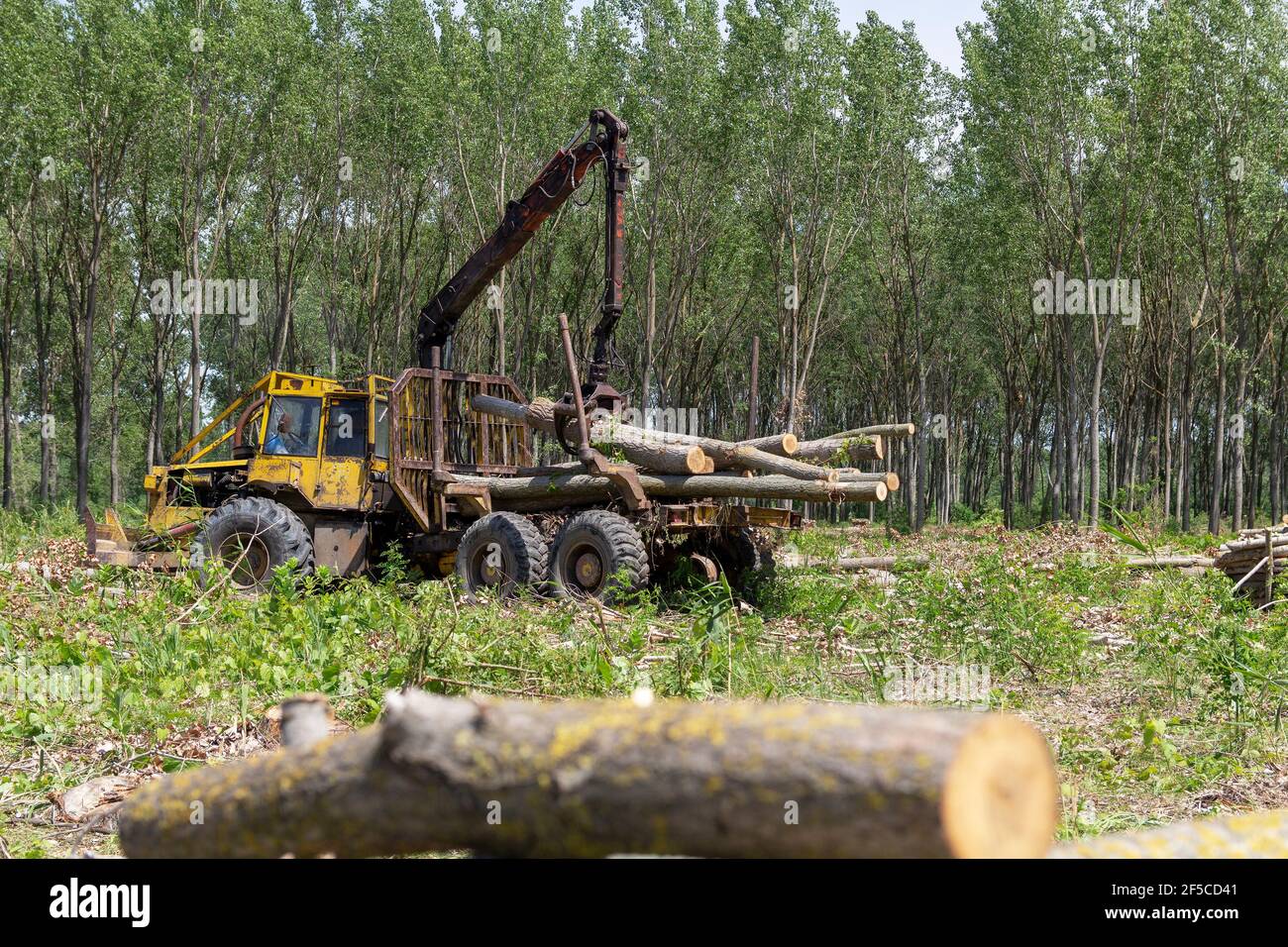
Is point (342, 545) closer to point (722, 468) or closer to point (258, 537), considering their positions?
point (258, 537)

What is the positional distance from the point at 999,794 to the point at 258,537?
12014 millimetres

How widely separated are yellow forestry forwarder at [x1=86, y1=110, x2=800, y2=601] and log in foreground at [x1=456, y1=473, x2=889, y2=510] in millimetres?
88

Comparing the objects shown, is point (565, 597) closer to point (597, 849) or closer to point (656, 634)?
point (656, 634)

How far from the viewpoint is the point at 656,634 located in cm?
859

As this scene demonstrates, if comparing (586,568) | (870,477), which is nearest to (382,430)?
(586,568)

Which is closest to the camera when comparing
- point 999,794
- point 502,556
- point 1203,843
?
point 999,794

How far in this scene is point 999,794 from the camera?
190cm

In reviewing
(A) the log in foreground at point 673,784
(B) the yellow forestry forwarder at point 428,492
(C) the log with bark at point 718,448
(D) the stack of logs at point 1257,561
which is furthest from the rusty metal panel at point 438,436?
(A) the log in foreground at point 673,784

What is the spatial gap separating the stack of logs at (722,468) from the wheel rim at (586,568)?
0.79 m

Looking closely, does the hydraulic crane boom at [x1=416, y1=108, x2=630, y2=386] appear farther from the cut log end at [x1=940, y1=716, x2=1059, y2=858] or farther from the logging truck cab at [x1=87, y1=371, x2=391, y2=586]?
the cut log end at [x1=940, y1=716, x2=1059, y2=858]

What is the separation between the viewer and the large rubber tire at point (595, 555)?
36.4 feet
